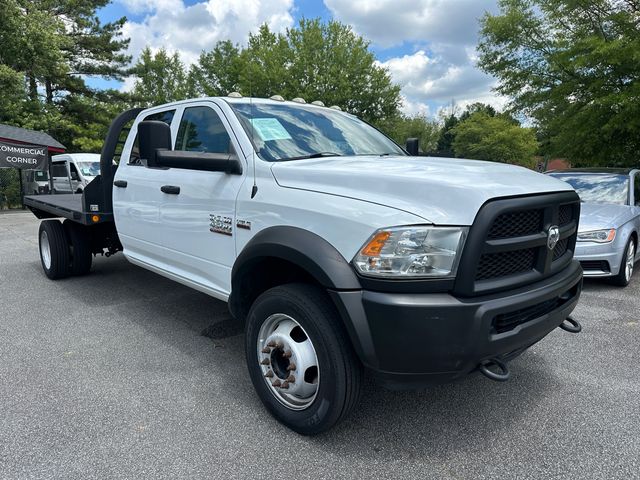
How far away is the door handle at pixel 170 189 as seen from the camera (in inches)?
144

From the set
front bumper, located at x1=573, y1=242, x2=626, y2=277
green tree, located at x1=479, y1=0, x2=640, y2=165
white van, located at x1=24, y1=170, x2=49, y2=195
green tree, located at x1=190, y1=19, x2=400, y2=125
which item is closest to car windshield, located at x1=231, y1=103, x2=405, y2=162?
front bumper, located at x1=573, y1=242, x2=626, y2=277

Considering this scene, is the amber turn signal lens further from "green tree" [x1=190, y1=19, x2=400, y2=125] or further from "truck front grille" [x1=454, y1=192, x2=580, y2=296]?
"green tree" [x1=190, y1=19, x2=400, y2=125]

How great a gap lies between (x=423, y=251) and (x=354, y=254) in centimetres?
33

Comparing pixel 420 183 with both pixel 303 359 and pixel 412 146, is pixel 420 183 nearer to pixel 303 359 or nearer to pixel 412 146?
pixel 303 359

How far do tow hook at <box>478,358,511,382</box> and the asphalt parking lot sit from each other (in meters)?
0.48

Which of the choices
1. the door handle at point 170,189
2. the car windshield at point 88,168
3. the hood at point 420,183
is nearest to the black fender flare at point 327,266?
the hood at point 420,183

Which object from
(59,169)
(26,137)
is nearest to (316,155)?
(26,137)

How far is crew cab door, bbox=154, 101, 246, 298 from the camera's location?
10.5 feet

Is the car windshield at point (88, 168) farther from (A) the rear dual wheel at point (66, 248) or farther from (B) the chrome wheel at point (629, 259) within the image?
(B) the chrome wheel at point (629, 259)

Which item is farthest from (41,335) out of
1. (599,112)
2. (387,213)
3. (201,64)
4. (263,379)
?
(201,64)

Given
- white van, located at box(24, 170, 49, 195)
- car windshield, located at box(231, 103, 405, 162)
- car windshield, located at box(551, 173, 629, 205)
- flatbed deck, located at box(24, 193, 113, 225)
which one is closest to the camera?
car windshield, located at box(231, 103, 405, 162)

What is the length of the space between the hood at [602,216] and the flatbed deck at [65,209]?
5727 mm

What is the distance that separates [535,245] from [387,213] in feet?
2.68

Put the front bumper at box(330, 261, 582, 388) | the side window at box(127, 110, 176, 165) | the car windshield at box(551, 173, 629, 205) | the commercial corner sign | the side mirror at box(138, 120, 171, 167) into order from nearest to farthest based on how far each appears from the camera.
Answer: the front bumper at box(330, 261, 582, 388), the side mirror at box(138, 120, 171, 167), the side window at box(127, 110, 176, 165), the car windshield at box(551, 173, 629, 205), the commercial corner sign
